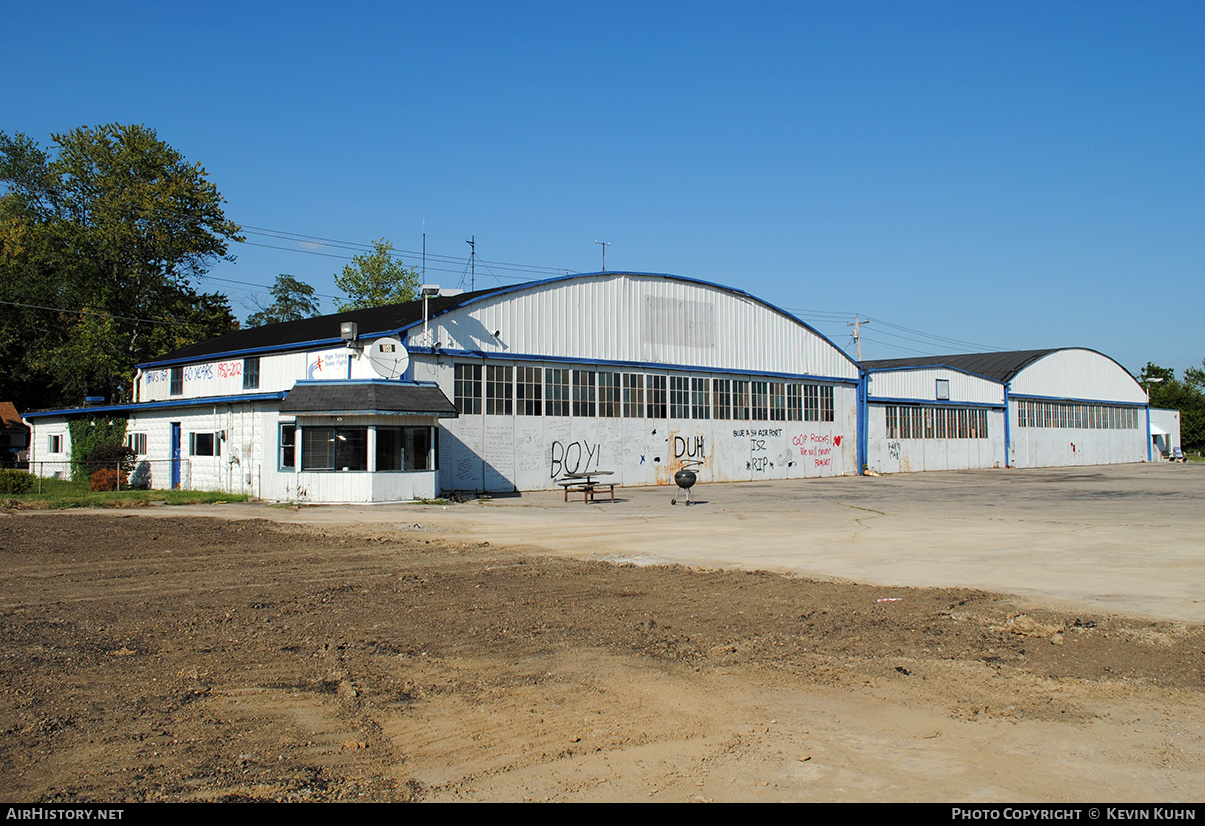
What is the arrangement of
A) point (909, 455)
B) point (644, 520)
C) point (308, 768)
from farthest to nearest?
point (909, 455)
point (644, 520)
point (308, 768)

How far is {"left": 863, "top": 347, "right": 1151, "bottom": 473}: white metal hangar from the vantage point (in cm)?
4681

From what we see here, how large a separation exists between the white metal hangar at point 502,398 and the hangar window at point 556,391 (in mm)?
52

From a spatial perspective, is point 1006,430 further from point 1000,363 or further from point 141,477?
point 141,477

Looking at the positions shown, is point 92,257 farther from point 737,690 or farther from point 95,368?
point 737,690

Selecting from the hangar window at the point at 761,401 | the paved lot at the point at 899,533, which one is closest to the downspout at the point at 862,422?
the hangar window at the point at 761,401

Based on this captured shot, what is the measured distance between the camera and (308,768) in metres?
4.77

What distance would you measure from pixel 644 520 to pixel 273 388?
1732 cm

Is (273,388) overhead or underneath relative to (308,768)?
overhead

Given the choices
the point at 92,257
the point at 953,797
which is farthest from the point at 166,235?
the point at 953,797

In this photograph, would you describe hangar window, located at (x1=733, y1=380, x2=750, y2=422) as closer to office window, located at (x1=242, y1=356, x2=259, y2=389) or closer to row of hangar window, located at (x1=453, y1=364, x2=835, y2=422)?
row of hangar window, located at (x1=453, y1=364, x2=835, y2=422)

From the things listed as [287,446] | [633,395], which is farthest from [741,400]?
[287,446]

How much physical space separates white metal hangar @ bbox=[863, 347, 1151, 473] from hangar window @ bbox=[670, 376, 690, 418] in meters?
13.1

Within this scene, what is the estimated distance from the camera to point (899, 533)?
54.4ft

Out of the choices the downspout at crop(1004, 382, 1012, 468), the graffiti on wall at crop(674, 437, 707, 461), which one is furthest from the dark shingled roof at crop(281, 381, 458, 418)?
the downspout at crop(1004, 382, 1012, 468)
